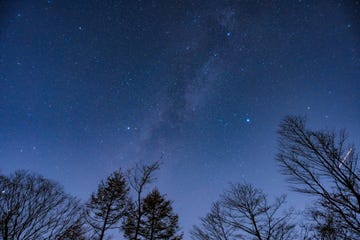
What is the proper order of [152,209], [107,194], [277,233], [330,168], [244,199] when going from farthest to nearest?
[152,209], [107,194], [244,199], [277,233], [330,168]

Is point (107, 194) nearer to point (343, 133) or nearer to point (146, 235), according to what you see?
point (146, 235)

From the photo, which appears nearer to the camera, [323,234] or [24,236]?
[323,234]

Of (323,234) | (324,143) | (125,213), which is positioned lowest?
(323,234)

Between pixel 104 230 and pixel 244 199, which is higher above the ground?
pixel 244 199

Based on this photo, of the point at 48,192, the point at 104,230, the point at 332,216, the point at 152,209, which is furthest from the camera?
the point at 152,209

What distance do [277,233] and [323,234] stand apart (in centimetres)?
165

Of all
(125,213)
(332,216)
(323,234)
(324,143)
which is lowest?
(323,234)

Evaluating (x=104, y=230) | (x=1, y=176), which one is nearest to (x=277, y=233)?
(x=104, y=230)

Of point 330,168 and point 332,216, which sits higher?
point 330,168

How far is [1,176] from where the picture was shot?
8.68m

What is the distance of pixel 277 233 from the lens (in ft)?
22.7

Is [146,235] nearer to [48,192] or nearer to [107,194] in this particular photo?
[107,194]

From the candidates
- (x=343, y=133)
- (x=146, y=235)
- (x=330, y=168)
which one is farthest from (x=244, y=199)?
(x=146, y=235)

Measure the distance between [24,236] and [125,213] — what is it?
5.56 metres
